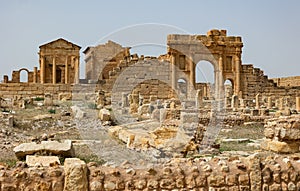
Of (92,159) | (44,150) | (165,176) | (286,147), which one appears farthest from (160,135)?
(165,176)

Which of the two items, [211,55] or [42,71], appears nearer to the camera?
[211,55]

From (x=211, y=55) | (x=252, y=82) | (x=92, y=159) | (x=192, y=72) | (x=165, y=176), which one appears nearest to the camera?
(x=165, y=176)

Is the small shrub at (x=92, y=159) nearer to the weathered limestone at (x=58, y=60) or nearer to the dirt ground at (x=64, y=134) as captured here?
the dirt ground at (x=64, y=134)

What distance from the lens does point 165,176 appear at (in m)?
4.66

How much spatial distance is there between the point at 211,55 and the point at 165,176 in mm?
28632

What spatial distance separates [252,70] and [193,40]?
6.38 metres

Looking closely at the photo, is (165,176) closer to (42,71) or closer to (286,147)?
(286,147)

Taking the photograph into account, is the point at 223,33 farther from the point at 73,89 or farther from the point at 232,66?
the point at 73,89

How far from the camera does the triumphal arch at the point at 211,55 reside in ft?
103

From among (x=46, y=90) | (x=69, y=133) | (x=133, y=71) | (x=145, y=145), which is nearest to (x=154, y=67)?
(x=133, y=71)

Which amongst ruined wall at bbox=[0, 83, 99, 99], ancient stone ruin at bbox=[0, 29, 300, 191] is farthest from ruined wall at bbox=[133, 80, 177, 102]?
ruined wall at bbox=[0, 83, 99, 99]

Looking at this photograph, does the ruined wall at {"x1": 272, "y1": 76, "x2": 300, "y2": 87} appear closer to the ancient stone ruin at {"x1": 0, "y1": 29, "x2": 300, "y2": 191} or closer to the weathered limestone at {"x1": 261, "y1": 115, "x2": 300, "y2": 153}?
the ancient stone ruin at {"x1": 0, "y1": 29, "x2": 300, "y2": 191}

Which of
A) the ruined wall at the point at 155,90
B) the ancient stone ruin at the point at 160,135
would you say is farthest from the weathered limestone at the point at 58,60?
the ruined wall at the point at 155,90

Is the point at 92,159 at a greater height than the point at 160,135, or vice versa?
the point at 160,135
